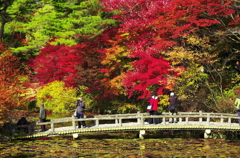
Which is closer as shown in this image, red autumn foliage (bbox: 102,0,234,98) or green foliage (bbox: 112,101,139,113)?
red autumn foliage (bbox: 102,0,234,98)

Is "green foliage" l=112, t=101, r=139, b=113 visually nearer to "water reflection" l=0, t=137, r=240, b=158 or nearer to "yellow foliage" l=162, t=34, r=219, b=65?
"yellow foliage" l=162, t=34, r=219, b=65

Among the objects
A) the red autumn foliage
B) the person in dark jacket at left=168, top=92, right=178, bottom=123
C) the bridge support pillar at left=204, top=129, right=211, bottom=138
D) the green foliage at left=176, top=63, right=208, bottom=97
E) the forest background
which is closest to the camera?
the bridge support pillar at left=204, top=129, right=211, bottom=138

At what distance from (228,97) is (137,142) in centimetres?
604

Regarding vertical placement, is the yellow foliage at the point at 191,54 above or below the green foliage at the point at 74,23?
below

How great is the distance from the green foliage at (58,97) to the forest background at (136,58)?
0.26 feet

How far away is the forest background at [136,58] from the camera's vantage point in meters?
20.1

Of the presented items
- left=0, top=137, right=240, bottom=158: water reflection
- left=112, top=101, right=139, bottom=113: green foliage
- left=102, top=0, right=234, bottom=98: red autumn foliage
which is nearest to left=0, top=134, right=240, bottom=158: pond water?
left=0, top=137, right=240, bottom=158: water reflection

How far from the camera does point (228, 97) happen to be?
67.3 ft

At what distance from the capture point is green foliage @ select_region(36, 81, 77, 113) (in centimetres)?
2842

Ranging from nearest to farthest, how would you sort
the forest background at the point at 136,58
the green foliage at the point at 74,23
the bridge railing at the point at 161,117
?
the bridge railing at the point at 161,117 < the forest background at the point at 136,58 < the green foliage at the point at 74,23

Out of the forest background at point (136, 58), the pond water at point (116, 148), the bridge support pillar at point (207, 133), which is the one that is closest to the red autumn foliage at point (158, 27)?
the forest background at point (136, 58)

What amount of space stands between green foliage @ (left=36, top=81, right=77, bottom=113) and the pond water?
9.54m

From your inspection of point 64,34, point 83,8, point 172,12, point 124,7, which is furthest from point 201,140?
point 83,8

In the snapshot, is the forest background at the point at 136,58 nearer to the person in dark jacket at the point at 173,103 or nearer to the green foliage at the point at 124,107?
the green foliage at the point at 124,107
